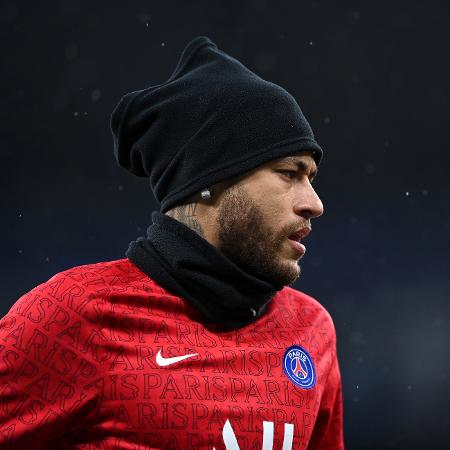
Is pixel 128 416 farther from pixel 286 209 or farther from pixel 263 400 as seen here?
pixel 286 209

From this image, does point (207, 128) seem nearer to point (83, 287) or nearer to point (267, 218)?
point (267, 218)

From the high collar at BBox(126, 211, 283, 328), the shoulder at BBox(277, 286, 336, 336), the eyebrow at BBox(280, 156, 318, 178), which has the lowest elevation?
the shoulder at BBox(277, 286, 336, 336)

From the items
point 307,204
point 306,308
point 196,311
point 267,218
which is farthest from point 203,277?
point 306,308

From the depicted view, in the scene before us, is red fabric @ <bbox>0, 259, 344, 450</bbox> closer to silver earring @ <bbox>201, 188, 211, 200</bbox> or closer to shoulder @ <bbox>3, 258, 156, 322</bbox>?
shoulder @ <bbox>3, 258, 156, 322</bbox>

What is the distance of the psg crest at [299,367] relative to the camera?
1.83 meters

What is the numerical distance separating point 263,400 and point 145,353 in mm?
322

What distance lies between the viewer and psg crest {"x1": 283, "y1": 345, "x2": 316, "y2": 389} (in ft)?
6.01

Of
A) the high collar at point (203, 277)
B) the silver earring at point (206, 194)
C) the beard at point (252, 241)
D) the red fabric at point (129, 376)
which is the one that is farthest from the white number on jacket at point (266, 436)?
the silver earring at point (206, 194)

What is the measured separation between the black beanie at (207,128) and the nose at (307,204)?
122mm

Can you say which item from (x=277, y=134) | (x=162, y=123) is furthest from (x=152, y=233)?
(x=277, y=134)

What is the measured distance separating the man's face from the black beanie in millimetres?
46

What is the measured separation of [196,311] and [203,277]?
10 centimetres

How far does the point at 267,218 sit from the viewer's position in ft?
6.01

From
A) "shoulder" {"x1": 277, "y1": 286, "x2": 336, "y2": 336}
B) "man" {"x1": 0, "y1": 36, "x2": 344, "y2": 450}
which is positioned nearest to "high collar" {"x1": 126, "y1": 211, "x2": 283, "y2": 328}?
"man" {"x1": 0, "y1": 36, "x2": 344, "y2": 450}
